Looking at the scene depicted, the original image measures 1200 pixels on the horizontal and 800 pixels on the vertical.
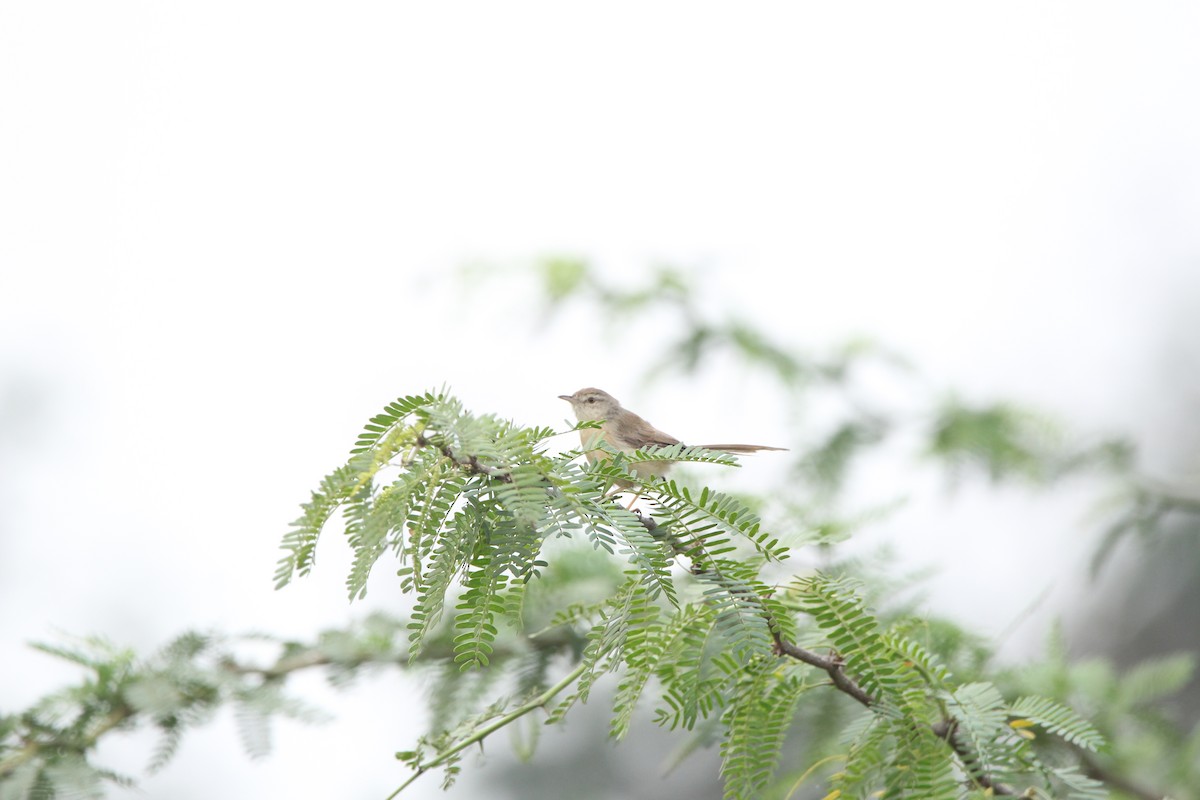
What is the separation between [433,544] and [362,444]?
7.2 inches

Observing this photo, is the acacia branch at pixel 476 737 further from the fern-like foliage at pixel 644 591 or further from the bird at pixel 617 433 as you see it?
the bird at pixel 617 433

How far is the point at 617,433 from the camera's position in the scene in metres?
3.58

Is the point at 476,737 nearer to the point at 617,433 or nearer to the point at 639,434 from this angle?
the point at 617,433

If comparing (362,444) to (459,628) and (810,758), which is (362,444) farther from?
(810,758)

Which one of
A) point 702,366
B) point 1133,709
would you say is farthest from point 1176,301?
point 1133,709

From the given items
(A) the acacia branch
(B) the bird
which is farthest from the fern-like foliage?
(B) the bird

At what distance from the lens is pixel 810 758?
294cm

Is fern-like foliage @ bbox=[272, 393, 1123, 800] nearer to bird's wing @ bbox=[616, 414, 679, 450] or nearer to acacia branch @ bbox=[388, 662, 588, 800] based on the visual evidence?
acacia branch @ bbox=[388, 662, 588, 800]

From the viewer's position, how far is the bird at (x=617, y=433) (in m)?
1.87

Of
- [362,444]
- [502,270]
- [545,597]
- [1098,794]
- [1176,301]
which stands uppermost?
[1176,301]

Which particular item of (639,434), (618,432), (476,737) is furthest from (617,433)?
(476,737)

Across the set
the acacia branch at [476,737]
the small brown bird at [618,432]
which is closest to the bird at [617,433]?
the small brown bird at [618,432]

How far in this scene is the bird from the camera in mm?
1871

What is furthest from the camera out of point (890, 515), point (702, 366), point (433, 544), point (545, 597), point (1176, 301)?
point (1176, 301)
